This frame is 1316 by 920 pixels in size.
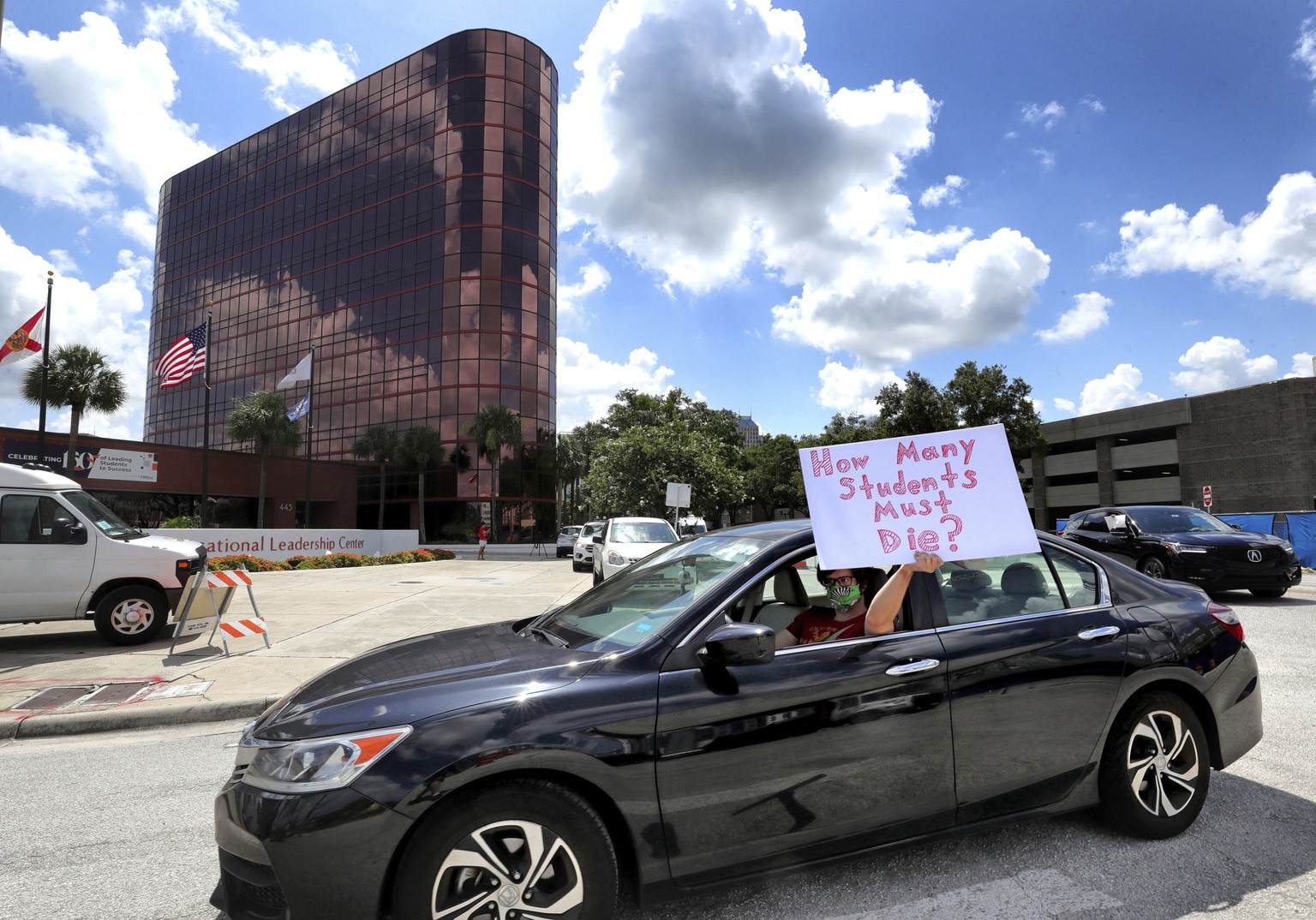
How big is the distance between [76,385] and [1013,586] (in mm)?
40970

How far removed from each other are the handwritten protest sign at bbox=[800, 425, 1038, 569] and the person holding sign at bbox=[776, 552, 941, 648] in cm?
12

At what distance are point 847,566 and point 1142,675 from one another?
1.54 meters

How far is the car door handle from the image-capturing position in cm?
274

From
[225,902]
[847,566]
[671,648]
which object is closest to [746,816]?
[671,648]

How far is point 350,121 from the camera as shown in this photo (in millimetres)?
55812

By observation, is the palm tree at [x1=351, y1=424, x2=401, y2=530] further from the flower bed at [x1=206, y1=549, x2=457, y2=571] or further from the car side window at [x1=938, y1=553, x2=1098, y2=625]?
the car side window at [x1=938, y1=553, x2=1098, y2=625]

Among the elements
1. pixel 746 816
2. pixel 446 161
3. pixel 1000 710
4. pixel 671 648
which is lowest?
pixel 746 816

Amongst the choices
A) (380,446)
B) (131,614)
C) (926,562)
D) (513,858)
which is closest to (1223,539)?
(926,562)

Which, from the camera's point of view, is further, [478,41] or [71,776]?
[478,41]

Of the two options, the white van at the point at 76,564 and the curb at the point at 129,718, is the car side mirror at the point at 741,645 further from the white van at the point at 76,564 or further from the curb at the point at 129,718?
the white van at the point at 76,564

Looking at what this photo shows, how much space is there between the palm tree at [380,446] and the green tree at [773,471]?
3582 cm

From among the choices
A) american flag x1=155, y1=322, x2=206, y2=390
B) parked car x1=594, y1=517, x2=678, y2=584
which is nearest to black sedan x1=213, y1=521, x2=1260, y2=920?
parked car x1=594, y1=517, x2=678, y2=584

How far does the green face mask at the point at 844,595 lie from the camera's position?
10.3 feet

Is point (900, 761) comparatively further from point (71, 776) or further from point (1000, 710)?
point (71, 776)
